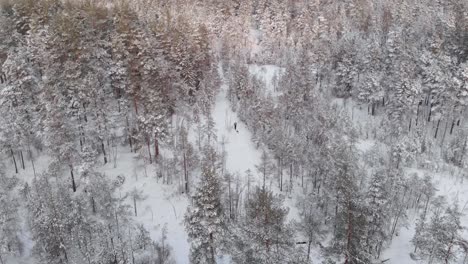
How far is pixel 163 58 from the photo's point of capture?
194ft

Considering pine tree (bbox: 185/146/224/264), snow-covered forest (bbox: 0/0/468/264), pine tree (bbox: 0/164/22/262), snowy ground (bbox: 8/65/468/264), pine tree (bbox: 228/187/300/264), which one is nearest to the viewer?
pine tree (bbox: 228/187/300/264)

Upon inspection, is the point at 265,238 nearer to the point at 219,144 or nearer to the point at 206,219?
the point at 206,219

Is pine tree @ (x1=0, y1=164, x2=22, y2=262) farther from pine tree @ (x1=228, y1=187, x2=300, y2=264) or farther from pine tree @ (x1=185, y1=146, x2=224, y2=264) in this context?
pine tree @ (x1=228, y1=187, x2=300, y2=264)

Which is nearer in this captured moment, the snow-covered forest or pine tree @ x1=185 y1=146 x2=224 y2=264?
pine tree @ x1=185 y1=146 x2=224 y2=264

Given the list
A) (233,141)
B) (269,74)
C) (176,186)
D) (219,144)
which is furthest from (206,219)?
(269,74)

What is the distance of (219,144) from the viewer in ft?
190

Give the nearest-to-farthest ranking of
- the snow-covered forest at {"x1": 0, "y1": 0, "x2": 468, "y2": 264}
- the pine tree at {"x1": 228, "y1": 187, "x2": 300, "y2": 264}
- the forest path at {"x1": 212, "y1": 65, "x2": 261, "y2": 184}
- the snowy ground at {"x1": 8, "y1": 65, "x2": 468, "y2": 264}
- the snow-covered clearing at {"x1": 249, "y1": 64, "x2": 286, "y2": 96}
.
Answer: the pine tree at {"x1": 228, "y1": 187, "x2": 300, "y2": 264} < the snow-covered forest at {"x1": 0, "y1": 0, "x2": 468, "y2": 264} < the snowy ground at {"x1": 8, "y1": 65, "x2": 468, "y2": 264} < the forest path at {"x1": 212, "y1": 65, "x2": 261, "y2": 184} < the snow-covered clearing at {"x1": 249, "y1": 64, "x2": 286, "y2": 96}

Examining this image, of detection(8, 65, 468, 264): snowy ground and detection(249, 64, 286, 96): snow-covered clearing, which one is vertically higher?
detection(249, 64, 286, 96): snow-covered clearing

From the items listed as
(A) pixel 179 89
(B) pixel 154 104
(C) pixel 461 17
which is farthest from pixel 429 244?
(C) pixel 461 17

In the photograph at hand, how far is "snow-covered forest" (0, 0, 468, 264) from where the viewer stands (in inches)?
1551

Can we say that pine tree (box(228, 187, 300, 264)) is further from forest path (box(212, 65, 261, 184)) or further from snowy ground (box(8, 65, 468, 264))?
forest path (box(212, 65, 261, 184))

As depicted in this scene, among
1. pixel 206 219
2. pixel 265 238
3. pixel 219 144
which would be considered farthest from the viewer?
pixel 219 144

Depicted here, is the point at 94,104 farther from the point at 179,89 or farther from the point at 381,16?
the point at 381,16

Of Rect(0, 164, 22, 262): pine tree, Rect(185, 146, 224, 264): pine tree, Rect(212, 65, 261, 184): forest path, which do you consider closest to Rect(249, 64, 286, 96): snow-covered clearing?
Rect(212, 65, 261, 184): forest path
